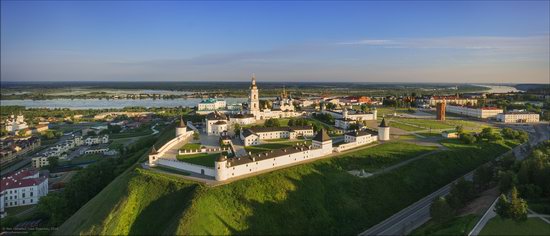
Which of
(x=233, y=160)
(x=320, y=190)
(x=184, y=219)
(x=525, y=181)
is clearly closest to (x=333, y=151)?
(x=320, y=190)

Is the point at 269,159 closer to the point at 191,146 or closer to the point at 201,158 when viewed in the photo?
the point at 201,158

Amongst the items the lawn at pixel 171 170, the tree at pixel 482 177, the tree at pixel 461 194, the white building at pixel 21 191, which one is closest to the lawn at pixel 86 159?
the white building at pixel 21 191

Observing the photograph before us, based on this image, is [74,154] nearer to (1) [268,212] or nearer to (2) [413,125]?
(1) [268,212]

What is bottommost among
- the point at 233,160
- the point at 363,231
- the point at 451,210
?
the point at 363,231

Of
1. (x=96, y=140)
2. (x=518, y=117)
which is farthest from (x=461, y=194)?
(x=96, y=140)

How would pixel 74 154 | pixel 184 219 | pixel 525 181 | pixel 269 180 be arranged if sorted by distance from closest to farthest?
pixel 184 219
pixel 525 181
pixel 269 180
pixel 74 154

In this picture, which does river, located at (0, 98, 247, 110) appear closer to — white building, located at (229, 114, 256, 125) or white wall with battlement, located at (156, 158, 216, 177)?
white building, located at (229, 114, 256, 125)

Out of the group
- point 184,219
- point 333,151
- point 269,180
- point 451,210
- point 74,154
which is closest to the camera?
point 184,219
